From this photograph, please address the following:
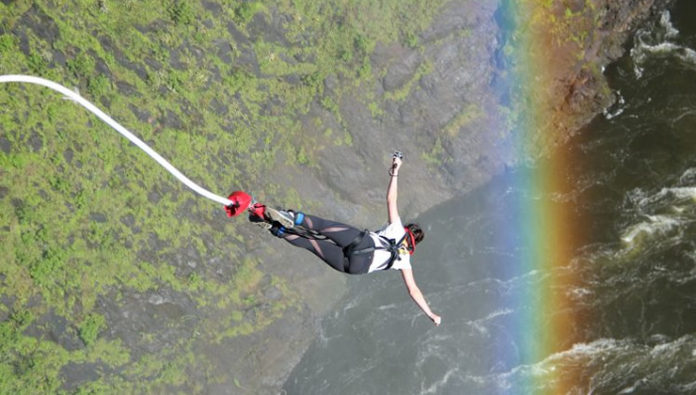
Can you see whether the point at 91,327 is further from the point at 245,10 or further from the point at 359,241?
the point at 245,10

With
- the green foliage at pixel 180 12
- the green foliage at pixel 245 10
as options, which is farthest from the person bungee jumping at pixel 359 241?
the green foliage at pixel 245 10

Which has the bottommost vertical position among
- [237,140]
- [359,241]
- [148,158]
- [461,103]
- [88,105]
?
[88,105]

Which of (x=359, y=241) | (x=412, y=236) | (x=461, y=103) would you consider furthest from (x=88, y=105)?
(x=461, y=103)

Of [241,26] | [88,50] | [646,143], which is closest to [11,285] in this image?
[88,50]

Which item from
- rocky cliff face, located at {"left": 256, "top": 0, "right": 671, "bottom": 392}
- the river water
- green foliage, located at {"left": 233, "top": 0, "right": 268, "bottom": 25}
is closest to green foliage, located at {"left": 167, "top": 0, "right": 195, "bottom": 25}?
green foliage, located at {"left": 233, "top": 0, "right": 268, "bottom": 25}

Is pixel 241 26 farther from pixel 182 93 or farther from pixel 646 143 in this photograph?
pixel 646 143

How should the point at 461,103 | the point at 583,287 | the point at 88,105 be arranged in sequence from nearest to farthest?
the point at 88,105 → the point at 583,287 → the point at 461,103

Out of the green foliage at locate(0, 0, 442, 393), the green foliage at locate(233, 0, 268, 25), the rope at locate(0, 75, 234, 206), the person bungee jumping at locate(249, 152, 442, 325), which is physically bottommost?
the rope at locate(0, 75, 234, 206)

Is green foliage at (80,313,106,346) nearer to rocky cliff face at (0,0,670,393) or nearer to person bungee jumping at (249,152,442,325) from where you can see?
rocky cliff face at (0,0,670,393)
